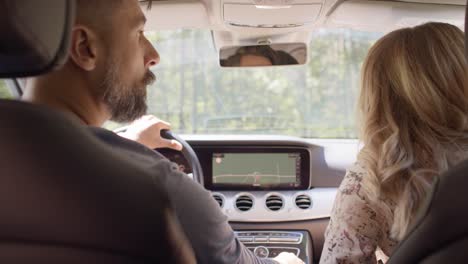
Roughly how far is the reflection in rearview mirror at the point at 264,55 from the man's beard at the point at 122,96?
4.81 feet

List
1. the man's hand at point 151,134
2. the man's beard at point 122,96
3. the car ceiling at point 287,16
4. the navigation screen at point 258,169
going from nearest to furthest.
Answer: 1. the man's beard at point 122,96
2. the man's hand at point 151,134
3. the car ceiling at point 287,16
4. the navigation screen at point 258,169

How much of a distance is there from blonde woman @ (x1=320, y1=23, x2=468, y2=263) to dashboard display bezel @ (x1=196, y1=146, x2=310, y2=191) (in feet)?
4.87

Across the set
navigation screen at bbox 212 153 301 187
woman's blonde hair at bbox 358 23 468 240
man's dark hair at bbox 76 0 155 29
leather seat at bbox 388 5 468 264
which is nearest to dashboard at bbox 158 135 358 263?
navigation screen at bbox 212 153 301 187

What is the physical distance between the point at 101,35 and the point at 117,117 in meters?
0.37

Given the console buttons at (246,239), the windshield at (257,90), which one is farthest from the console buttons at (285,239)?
the windshield at (257,90)

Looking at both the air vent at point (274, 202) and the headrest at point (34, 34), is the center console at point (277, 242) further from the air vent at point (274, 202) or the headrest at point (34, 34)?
the headrest at point (34, 34)

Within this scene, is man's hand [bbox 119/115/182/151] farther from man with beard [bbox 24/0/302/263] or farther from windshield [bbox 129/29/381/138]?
windshield [bbox 129/29/381/138]

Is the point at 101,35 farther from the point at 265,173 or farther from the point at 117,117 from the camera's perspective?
the point at 265,173

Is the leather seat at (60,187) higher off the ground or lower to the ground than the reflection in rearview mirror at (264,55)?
higher

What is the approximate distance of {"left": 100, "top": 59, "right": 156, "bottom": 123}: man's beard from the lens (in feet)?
6.93

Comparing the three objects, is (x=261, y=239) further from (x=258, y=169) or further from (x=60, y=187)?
(x=60, y=187)

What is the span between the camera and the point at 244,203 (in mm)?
3736

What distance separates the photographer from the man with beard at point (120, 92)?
1.74 metres

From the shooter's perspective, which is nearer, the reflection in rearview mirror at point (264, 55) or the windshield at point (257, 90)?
the reflection in rearview mirror at point (264, 55)
